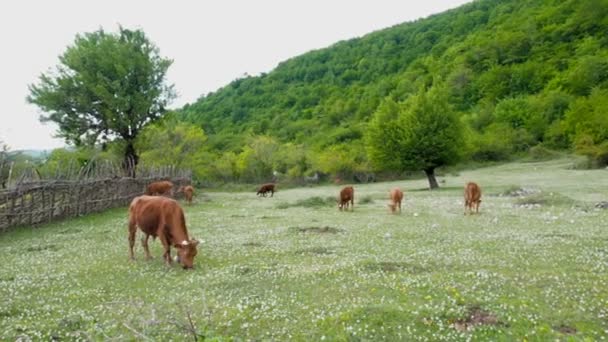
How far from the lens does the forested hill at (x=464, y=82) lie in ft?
258

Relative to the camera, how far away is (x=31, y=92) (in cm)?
4128

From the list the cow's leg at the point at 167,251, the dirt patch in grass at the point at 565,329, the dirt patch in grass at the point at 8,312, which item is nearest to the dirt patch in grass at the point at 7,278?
the dirt patch in grass at the point at 8,312

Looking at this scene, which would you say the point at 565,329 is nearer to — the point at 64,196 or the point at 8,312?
the point at 8,312

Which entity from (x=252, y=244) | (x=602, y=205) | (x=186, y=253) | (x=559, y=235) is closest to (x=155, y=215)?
(x=186, y=253)

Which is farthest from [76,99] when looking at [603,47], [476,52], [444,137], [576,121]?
[603,47]

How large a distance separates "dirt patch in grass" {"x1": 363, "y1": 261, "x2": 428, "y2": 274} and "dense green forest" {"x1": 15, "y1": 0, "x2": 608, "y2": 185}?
3274cm

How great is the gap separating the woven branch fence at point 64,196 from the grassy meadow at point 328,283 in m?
1.16

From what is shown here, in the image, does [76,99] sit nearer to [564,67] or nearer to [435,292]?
[435,292]

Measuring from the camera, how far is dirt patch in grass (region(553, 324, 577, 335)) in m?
6.95

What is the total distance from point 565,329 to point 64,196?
80.3 feet

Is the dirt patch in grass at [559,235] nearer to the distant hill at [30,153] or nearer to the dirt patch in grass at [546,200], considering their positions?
the dirt patch in grass at [546,200]

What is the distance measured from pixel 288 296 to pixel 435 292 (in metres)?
3.07

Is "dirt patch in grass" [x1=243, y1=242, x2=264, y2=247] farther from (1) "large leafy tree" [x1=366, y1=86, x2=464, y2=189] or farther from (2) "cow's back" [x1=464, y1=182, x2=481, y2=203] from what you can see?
(1) "large leafy tree" [x1=366, y1=86, x2=464, y2=189]

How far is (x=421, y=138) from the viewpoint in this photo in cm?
4325
